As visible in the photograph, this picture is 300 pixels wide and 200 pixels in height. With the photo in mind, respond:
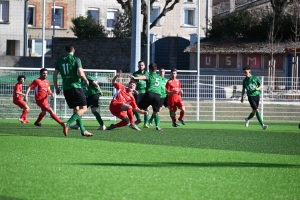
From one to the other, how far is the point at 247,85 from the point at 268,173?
1507 cm

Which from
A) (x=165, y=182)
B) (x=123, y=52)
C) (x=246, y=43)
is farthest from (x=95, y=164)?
(x=246, y=43)

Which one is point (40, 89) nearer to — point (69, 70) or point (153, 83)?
point (153, 83)

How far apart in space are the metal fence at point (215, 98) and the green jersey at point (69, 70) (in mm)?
13424

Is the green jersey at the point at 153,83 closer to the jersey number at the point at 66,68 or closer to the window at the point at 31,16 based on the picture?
the jersey number at the point at 66,68

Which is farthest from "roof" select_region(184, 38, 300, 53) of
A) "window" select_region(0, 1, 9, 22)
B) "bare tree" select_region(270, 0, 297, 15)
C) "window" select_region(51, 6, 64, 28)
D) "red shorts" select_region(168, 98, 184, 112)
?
"red shorts" select_region(168, 98, 184, 112)

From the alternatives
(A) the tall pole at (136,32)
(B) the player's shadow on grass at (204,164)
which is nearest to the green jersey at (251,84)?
(A) the tall pole at (136,32)

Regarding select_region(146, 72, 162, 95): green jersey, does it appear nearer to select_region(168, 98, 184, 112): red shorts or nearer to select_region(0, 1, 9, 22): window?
select_region(168, 98, 184, 112): red shorts

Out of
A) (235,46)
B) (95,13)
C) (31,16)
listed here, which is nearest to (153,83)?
(235,46)

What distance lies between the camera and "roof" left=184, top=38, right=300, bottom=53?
211 feet

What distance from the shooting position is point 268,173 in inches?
446

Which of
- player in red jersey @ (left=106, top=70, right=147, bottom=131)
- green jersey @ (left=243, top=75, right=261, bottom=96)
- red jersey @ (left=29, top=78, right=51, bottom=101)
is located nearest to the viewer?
player in red jersey @ (left=106, top=70, right=147, bottom=131)

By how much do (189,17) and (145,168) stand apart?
235ft

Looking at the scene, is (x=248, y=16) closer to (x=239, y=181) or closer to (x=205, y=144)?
(x=205, y=144)

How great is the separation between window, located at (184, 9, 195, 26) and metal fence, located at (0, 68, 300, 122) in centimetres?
4312
